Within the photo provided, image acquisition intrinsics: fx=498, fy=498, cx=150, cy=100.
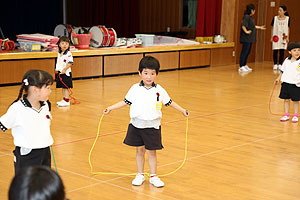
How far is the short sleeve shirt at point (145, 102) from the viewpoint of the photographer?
133 inches

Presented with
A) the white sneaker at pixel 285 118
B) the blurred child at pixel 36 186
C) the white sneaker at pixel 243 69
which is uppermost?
the blurred child at pixel 36 186

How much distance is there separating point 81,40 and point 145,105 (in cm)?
597

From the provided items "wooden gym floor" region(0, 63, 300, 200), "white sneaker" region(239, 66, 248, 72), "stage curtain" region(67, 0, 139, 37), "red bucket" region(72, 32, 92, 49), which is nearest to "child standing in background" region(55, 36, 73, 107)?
"wooden gym floor" region(0, 63, 300, 200)

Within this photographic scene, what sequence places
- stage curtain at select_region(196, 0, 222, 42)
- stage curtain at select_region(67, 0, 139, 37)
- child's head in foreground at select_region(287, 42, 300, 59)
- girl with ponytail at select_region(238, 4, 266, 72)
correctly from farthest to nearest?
1. stage curtain at select_region(67, 0, 139, 37)
2. stage curtain at select_region(196, 0, 222, 42)
3. girl with ponytail at select_region(238, 4, 266, 72)
4. child's head in foreground at select_region(287, 42, 300, 59)

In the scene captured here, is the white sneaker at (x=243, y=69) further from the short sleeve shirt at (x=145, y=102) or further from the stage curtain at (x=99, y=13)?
the short sleeve shirt at (x=145, y=102)

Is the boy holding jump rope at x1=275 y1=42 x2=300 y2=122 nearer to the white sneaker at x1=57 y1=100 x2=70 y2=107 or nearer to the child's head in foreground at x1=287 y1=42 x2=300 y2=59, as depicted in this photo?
the child's head in foreground at x1=287 y1=42 x2=300 y2=59

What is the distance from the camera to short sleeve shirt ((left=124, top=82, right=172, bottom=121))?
11.1 ft

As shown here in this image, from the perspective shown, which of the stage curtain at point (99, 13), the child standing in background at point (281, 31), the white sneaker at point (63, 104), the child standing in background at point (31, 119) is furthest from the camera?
the stage curtain at point (99, 13)

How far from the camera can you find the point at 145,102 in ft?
11.1

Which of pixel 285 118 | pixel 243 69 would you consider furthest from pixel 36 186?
pixel 243 69

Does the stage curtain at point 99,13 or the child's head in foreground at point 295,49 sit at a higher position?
the stage curtain at point 99,13

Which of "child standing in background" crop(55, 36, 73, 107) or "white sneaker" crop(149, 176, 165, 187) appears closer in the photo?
"white sneaker" crop(149, 176, 165, 187)

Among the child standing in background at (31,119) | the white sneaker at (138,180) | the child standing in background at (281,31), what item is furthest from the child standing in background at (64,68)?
the child standing in background at (281,31)

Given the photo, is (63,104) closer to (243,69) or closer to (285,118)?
(285,118)
